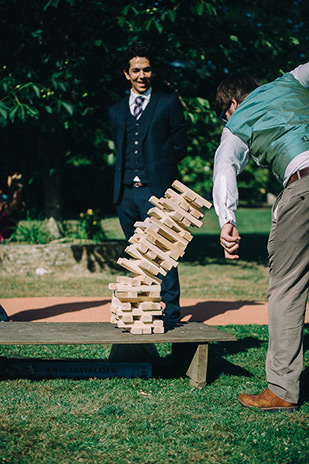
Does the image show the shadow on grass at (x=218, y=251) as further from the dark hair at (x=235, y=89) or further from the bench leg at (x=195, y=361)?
the dark hair at (x=235, y=89)

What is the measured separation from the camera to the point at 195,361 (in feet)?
12.6

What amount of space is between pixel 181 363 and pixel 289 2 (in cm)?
901

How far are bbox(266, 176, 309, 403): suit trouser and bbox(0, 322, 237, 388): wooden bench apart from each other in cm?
43

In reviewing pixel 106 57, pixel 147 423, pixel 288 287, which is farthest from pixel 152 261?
pixel 106 57

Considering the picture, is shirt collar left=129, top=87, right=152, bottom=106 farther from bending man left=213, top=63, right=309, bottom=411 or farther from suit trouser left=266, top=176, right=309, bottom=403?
suit trouser left=266, top=176, right=309, bottom=403

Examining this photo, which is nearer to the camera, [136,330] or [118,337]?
[118,337]

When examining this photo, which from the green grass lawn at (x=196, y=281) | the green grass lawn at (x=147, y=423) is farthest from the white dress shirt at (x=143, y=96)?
the green grass lawn at (x=196, y=281)

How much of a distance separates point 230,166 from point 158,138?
189 cm

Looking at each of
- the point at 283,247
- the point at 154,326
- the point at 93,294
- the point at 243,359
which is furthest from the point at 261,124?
the point at 93,294

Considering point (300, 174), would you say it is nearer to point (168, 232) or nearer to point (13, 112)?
point (168, 232)

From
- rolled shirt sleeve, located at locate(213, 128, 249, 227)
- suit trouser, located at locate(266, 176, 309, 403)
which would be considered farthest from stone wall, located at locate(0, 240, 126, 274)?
suit trouser, located at locate(266, 176, 309, 403)

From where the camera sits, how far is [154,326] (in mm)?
3752

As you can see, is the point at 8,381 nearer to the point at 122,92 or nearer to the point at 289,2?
the point at 122,92

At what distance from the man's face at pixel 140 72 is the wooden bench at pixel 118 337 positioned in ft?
7.38
